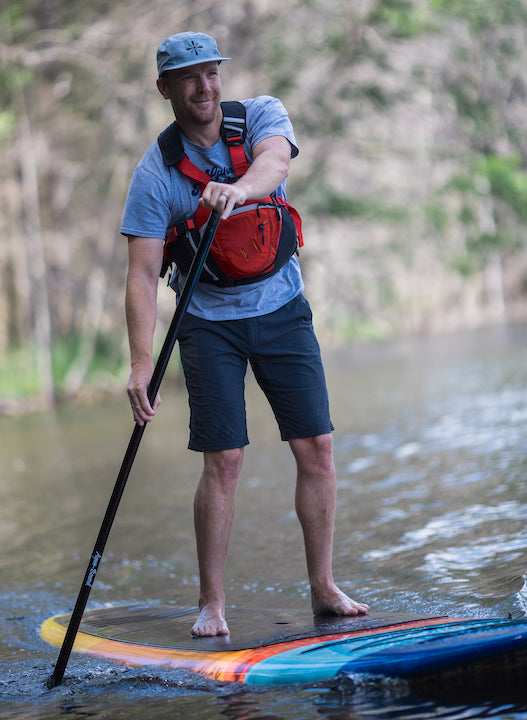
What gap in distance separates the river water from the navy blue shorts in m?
0.72

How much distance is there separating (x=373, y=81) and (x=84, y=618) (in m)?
15.5

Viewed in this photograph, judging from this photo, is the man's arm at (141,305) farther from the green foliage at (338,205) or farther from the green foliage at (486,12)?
the green foliage at (338,205)

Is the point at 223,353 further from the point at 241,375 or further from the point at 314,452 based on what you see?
the point at 314,452

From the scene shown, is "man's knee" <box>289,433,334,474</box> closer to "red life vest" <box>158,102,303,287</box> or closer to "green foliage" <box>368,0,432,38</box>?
"red life vest" <box>158,102,303,287</box>

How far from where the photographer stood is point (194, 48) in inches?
A: 124

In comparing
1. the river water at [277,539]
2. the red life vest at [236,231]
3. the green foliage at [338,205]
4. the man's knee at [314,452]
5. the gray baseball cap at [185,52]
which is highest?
the green foliage at [338,205]

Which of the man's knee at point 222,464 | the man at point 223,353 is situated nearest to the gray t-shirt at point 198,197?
the man at point 223,353

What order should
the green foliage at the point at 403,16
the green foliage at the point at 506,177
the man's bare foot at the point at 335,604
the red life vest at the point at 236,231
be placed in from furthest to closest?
the green foliage at the point at 506,177 → the green foliage at the point at 403,16 → the man's bare foot at the point at 335,604 → the red life vest at the point at 236,231

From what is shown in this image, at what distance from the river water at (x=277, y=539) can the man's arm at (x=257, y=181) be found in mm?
1375

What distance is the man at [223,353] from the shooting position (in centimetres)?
325

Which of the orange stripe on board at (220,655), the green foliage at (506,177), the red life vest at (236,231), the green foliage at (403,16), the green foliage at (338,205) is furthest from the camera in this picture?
the green foliage at (338,205)

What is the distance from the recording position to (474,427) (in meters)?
7.77

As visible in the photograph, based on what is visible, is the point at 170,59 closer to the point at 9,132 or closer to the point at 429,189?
the point at 9,132

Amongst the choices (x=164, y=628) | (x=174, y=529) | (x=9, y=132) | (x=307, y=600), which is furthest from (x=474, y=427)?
(x=9, y=132)
